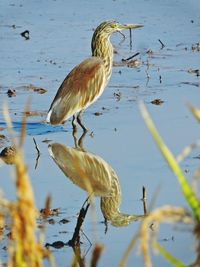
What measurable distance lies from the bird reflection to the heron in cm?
74

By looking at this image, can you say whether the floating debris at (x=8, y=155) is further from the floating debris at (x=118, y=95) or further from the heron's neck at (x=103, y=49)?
the heron's neck at (x=103, y=49)

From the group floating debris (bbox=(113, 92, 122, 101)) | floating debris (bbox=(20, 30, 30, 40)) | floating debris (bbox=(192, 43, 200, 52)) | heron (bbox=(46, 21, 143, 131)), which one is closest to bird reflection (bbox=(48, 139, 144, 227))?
heron (bbox=(46, 21, 143, 131))

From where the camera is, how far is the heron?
7945 mm

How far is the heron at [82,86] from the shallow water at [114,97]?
0.41 ft

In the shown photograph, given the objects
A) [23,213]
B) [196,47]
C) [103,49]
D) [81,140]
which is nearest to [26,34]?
[196,47]

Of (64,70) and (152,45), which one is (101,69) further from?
(152,45)

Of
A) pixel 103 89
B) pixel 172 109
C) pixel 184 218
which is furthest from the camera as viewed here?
pixel 103 89

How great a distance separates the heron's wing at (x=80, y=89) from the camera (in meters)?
8.07

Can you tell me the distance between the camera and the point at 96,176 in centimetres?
638

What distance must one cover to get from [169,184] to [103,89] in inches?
109

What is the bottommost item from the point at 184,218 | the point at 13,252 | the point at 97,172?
the point at 97,172

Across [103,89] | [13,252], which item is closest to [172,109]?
[103,89]

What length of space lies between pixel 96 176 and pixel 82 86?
86.6 inches

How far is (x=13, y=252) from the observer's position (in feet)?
7.36
